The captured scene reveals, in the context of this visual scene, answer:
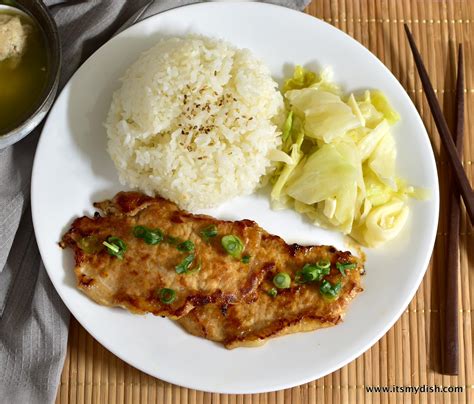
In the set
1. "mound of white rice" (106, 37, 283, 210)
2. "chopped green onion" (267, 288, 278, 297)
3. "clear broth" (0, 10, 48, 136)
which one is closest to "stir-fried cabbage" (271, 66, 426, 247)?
"mound of white rice" (106, 37, 283, 210)

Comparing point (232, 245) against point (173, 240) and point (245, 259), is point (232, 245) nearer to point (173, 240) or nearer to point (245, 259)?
point (245, 259)

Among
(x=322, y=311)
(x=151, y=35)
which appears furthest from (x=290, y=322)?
(x=151, y=35)

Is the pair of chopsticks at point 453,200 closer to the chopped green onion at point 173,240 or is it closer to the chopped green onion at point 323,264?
the chopped green onion at point 323,264

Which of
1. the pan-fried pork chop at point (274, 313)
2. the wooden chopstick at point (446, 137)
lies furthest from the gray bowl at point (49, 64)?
the wooden chopstick at point (446, 137)

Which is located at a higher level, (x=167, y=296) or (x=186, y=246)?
(x=186, y=246)

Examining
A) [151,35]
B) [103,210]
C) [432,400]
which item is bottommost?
[432,400]

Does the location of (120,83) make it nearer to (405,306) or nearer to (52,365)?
(52,365)

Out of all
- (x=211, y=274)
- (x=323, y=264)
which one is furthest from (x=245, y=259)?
(x=323, y=264)
